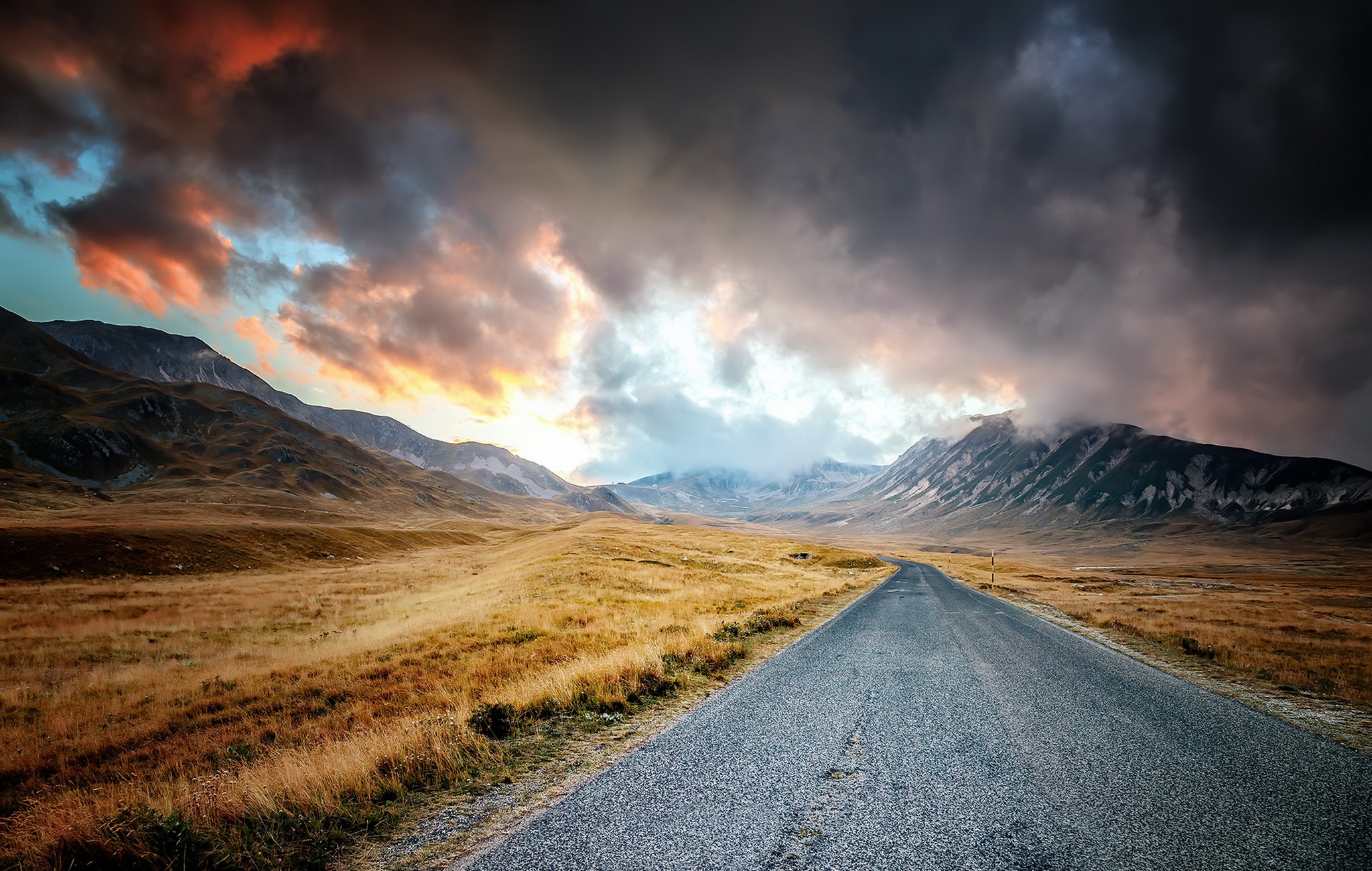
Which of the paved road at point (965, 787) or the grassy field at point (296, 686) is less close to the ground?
the paved road at point (965, 787)

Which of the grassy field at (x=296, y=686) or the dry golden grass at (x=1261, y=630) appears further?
the dry golden grass at (x=1261, y=630)

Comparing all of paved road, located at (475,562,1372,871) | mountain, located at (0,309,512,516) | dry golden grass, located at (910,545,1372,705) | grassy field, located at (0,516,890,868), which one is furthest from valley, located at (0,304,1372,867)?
mountain, located at (0,309,512,516)

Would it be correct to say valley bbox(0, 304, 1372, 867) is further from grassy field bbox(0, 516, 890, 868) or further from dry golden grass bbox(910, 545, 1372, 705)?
dry golden grass bbox(910, 545, 1372, 705)

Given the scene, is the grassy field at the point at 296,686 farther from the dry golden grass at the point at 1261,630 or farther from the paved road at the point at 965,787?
the dry golden grass at the point at 1261,630

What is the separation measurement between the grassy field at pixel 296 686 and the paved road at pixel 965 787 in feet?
7.95

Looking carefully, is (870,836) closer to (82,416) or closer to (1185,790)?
(1185,790)

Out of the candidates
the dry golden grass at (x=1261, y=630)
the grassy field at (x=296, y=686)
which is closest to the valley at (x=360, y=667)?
the grassy field at (x=296, y=686)

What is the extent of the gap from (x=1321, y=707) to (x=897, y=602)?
18205mm

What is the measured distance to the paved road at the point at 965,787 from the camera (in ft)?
16.0

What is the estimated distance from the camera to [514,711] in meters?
9.40

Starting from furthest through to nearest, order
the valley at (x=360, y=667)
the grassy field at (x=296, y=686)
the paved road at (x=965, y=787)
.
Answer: the valley at (x=360, y=667)
the grassy field at (x=296, y=686)
the paved road at (x=965, y=787)

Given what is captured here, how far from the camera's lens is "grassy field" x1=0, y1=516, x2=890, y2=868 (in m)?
5.43

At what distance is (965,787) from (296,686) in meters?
18.7

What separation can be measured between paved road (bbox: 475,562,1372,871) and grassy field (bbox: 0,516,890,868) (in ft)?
7.95
